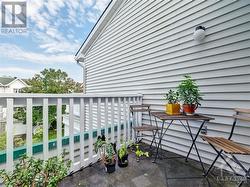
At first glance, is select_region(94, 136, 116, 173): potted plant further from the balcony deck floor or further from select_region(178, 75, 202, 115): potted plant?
select_region(178, 75, 202, 115): potted plant

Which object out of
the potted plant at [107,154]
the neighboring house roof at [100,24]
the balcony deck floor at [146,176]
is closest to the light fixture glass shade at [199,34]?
the balcony deck floor at [146,176]

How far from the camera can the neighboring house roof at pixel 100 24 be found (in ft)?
14.9

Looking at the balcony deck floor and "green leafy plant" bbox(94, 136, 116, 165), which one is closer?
the balcony deck floor

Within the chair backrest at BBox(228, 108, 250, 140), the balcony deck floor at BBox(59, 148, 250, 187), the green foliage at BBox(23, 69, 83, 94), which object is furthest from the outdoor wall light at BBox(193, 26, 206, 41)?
the green foliage at BBox(23, 69, 83, 94)

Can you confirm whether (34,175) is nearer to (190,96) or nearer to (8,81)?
(190,96)

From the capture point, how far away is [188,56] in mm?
2613

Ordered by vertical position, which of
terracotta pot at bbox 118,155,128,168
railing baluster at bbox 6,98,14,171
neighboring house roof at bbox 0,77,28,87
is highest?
neighboring house roof at bbox 0,77,28,87

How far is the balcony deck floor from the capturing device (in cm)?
175

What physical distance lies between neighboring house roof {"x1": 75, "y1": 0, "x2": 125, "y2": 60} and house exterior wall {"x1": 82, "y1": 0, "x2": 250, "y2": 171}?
25 centimetres

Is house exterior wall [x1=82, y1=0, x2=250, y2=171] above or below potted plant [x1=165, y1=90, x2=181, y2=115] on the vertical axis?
above

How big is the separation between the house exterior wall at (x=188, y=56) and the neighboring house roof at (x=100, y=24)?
25cm

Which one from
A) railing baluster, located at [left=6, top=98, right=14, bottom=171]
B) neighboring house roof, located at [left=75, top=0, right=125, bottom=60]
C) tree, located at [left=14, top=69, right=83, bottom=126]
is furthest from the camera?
tree, located at [left=14, top=69, right=83, bottom=126]

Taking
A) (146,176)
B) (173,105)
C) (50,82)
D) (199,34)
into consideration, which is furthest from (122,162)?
(50,82)

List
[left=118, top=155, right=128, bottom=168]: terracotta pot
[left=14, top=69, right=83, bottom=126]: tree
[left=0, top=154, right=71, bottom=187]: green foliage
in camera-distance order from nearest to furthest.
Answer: [left=0, top=154, right=71, bottom=187]: green foliage, [left=118, top=155, right=128, bottom=168]: terracotta pot, [left=14, top=69, right=83, bottom=126]: tree
